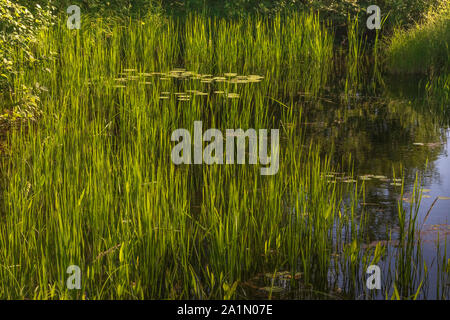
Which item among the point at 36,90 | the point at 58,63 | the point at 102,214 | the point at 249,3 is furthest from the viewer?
the point at 249,3

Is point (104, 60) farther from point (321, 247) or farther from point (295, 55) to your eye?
point (321, 247)

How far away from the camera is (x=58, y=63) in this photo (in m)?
8.50

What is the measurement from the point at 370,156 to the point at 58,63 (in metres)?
4.31

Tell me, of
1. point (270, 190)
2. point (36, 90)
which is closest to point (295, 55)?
point (36, 90)

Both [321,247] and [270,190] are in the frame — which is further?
[270,190]
